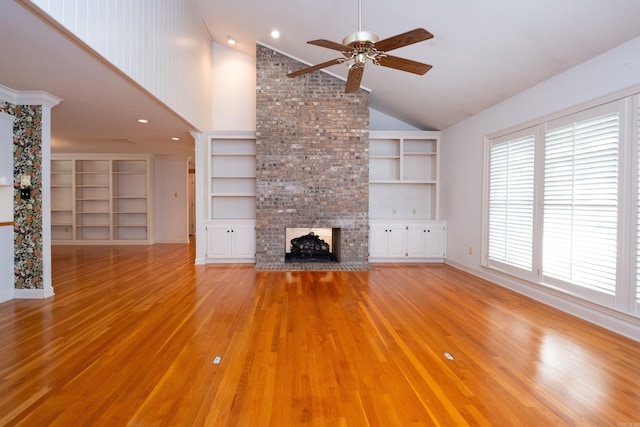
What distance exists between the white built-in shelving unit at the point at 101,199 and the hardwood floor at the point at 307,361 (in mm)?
5046

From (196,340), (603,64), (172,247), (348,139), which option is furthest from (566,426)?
(172,247)

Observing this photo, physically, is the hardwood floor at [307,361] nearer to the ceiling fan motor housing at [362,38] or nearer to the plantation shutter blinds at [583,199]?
the plantation shutter blinds at [583,199]

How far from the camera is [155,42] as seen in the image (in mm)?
3604

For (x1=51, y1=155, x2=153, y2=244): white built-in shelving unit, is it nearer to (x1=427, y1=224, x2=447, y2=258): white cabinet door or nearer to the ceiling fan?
(x1=427, y1=224, x2=447, y2=258): white cabinet door

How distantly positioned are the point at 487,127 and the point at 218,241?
485 cm

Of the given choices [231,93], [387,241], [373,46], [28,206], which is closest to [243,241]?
[387,241]

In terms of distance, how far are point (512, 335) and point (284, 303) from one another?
85.2 inches

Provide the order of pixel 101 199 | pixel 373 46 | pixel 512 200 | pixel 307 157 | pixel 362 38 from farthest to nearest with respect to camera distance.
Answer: pixel 101 199 → pixel 307 157 → pixel 512 200 → pixel 373 46 → pixel 362 38

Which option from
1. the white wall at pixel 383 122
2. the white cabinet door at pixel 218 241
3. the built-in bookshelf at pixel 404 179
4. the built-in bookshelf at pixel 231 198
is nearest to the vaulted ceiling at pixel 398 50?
the white wall at pixel 383 122

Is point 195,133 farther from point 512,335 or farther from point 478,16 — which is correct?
point 512,335

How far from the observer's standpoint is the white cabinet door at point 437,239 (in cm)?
589

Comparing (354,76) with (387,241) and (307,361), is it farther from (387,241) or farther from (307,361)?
(387,241)

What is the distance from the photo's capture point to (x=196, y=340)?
2.46 meters

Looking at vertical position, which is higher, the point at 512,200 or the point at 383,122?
the point at 383,122
